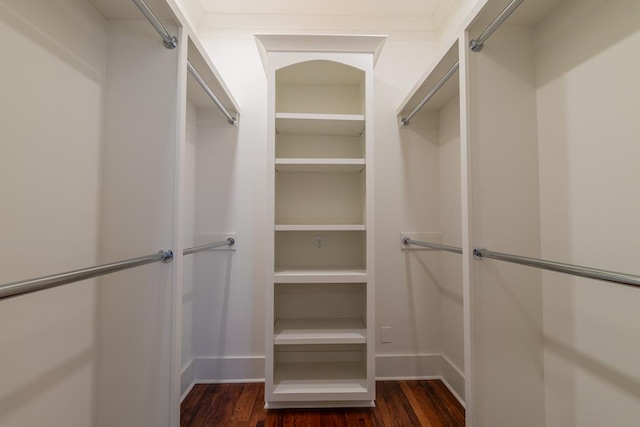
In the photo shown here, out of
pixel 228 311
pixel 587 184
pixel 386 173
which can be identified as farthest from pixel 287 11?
pixel 228 311

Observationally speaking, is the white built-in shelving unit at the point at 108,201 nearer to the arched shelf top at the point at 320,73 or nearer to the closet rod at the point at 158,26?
the closet rod at the point at 158,26

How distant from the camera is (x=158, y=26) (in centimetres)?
105

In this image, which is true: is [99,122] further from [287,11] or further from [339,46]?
[287,11]

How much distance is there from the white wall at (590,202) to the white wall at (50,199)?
5.94 feet

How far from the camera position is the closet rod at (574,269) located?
616 millimetres

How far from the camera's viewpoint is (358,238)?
1986 millimetres

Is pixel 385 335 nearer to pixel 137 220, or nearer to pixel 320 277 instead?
pixel 320 277

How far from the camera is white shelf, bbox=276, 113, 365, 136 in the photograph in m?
1.70

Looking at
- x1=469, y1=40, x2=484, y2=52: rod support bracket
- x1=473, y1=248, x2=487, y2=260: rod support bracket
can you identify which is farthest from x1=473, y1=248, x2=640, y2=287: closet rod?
x1=469, y1=40, x2=484, y2=52: rod support bracket

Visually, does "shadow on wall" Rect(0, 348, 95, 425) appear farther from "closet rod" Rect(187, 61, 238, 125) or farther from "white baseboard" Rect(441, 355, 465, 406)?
"white baseboard" Rect(441, 355, 465, 406)

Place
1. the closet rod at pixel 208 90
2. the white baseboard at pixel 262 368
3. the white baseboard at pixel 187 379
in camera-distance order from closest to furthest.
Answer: the closet rod at pixel 208 90, the white baseboard at pixel 187 379, the white baseboard at pixel 262 368

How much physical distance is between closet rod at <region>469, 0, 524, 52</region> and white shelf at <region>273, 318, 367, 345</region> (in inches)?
61.7

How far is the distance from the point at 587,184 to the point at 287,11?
2.14 meters

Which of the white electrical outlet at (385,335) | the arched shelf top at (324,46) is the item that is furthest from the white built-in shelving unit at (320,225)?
the white electrical outlet at (385,335)
